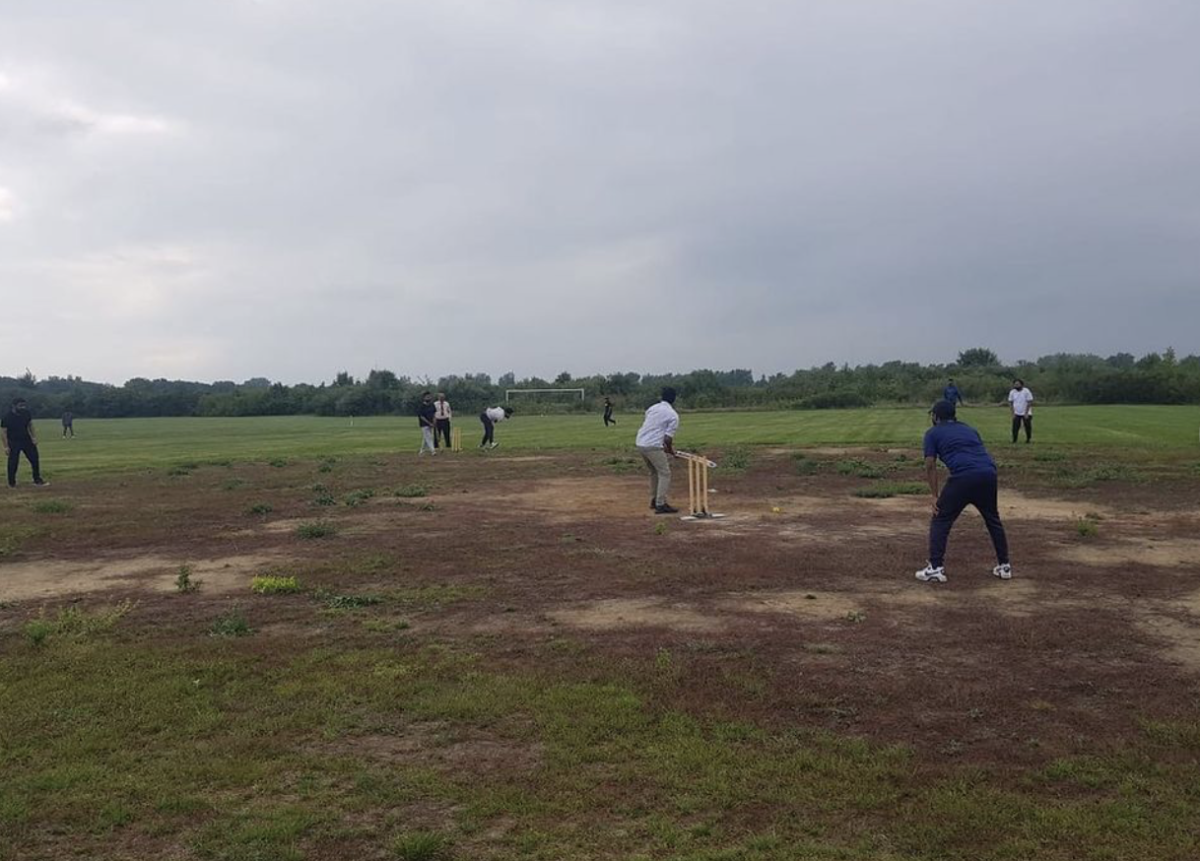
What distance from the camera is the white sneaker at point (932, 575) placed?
9.27 meters

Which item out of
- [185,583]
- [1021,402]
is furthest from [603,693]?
[1021,402]

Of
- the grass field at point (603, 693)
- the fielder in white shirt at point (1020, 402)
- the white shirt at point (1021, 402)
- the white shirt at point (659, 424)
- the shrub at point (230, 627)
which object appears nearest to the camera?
the grass field at point (603, 693)

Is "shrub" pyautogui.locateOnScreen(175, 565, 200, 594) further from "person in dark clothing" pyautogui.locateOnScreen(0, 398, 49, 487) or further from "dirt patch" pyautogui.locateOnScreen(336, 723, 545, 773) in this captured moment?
"person in dark clothing" pyautogui.locateOnScreen(0, 398, 49, 487)

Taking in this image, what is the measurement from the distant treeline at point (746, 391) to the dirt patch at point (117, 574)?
51.8 m

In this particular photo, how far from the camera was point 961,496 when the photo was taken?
31.0ft

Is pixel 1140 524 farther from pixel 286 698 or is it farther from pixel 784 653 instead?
pixel 286 698

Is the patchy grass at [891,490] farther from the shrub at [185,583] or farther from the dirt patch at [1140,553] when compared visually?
the shrub at [185,583]

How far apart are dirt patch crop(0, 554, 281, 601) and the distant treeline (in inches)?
2039

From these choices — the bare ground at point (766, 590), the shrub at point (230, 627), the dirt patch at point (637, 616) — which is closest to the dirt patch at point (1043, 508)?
the bare ground at point (766, 590)

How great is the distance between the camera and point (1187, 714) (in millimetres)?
5434

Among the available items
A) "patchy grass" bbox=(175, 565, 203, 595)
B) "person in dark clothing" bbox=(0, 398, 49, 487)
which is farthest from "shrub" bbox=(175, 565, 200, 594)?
"person in dark clothing" bbox=(0, 398, 49, 487)

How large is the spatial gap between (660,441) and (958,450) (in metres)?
5.73

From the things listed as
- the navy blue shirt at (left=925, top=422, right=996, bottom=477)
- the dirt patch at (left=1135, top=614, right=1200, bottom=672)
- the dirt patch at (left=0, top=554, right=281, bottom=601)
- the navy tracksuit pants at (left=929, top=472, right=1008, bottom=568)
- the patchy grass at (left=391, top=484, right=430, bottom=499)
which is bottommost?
the dirt patch at (left=1135, top=614, right=1200, bottom=672)

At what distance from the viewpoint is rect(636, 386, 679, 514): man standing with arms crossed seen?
14.5m
